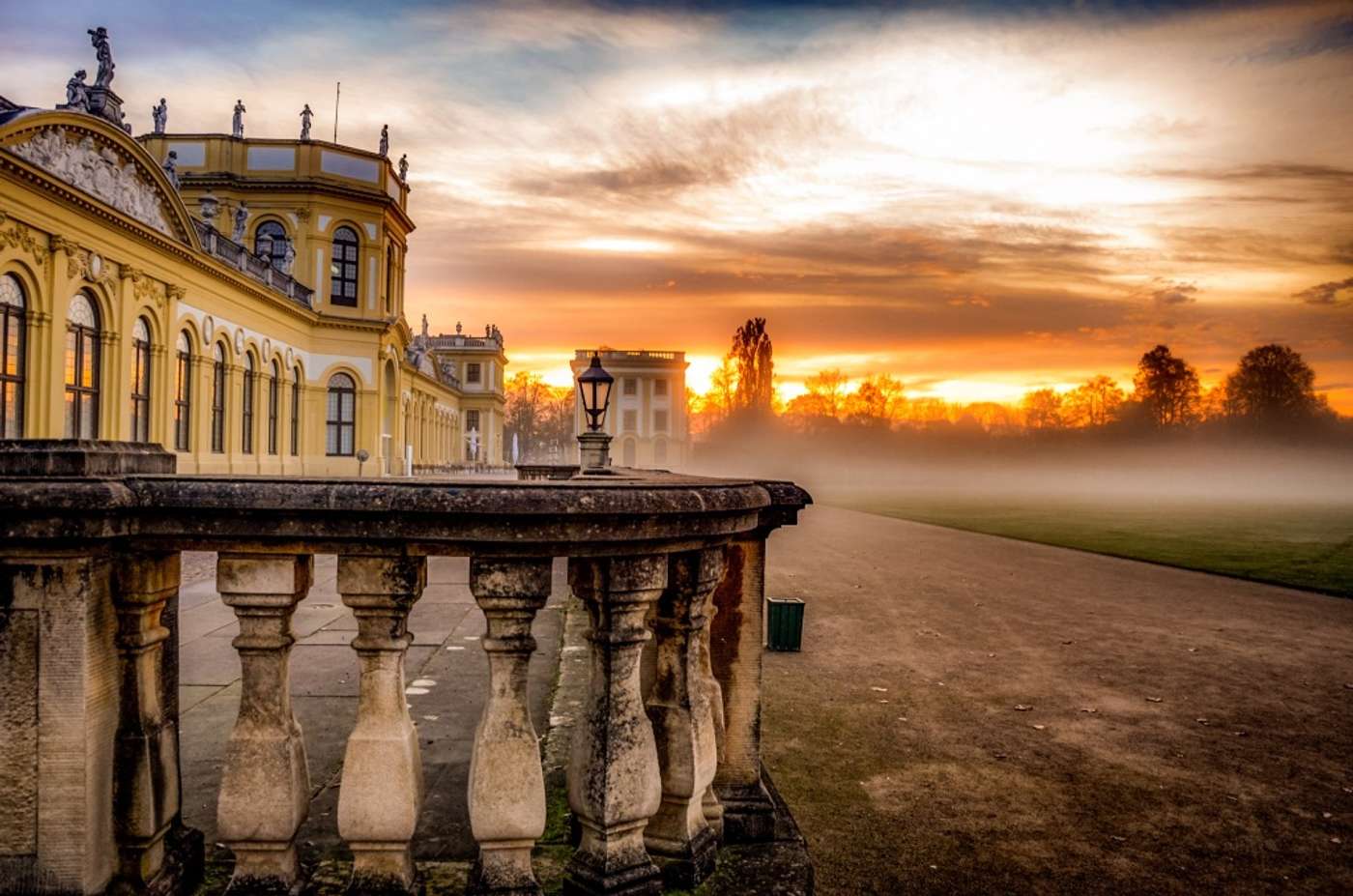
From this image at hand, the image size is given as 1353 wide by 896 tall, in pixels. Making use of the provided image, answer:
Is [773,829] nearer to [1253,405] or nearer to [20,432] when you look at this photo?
[20,432]

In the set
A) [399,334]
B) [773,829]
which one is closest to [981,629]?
[773,829]

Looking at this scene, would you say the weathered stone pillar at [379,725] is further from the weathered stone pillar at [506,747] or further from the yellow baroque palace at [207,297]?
Result: the yellow baroque palace at [207,297]

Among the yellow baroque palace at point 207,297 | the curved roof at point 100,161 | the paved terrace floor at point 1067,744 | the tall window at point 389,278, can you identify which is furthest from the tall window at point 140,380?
the paved terrace floor at point 1067,744

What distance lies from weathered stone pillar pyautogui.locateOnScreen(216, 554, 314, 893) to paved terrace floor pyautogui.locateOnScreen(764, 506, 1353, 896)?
270 cm

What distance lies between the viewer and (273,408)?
28891 mm

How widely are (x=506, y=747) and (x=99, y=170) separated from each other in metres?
21.0

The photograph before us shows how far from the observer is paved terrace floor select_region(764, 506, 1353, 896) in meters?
4.40

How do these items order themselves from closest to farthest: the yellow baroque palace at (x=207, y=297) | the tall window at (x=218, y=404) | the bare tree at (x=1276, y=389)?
the yellow baroque palace at (x=207, y=297) → the tall window at (x=218, y=404) → the bare tree at (x=1276, y=389)

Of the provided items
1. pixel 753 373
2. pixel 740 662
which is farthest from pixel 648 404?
pixel 740 662

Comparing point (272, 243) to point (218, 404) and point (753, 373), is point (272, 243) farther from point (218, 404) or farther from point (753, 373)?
point (753, 373)

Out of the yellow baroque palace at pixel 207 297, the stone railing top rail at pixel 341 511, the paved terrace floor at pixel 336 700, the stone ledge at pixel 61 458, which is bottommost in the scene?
the paved terrace floor at pixel 336 700

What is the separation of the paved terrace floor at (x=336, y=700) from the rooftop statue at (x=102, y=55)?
1509cm

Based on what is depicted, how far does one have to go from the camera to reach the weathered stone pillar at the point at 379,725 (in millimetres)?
2033

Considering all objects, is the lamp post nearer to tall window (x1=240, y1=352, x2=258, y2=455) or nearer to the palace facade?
tall window (x1=240, y1=352, x2=258, y2=455)
